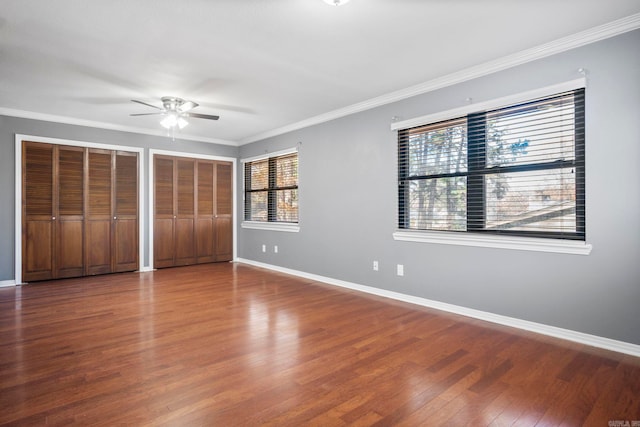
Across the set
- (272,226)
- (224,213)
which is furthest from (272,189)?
(224,213)

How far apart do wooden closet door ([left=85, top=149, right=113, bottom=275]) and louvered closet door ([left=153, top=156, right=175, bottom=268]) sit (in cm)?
71

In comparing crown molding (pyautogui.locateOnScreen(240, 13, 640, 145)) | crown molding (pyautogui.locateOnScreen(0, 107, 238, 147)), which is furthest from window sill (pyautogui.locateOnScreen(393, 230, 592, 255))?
crown molding (pyautogui.locateOnScreen(0, 107, 238, 147))

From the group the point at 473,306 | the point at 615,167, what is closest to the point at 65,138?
the point at 473,306

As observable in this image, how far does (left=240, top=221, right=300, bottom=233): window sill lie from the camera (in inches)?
226

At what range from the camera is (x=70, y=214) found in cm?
532

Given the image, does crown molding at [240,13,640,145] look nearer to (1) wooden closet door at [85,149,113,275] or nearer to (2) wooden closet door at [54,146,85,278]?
(1) wooden closet door at [85,149,113,275]

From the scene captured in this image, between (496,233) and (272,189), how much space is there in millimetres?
3975

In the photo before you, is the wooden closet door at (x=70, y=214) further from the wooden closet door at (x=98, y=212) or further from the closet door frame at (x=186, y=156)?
the closet door frame at (x=186, y=156)

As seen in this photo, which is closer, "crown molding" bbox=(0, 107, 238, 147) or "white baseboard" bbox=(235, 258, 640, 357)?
"white baseboard" bbox=(235, 258, 640, 357)

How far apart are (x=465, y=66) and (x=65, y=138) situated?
5.70m

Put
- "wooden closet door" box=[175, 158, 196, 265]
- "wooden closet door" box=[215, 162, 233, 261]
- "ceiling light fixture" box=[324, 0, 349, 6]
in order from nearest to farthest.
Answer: "ceiling light fixture" box=[324, 0, 349, 6], "wooden closet door" box=[175, 158, 196, 265], "wooden closet door" box=[215, 162, 233, 261]

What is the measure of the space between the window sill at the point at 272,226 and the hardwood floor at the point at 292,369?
2.02 m

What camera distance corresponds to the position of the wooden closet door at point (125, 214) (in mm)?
5773

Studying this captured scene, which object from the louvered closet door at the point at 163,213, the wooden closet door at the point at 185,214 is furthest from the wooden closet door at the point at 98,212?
the wooden closet door at the point at 185,214
